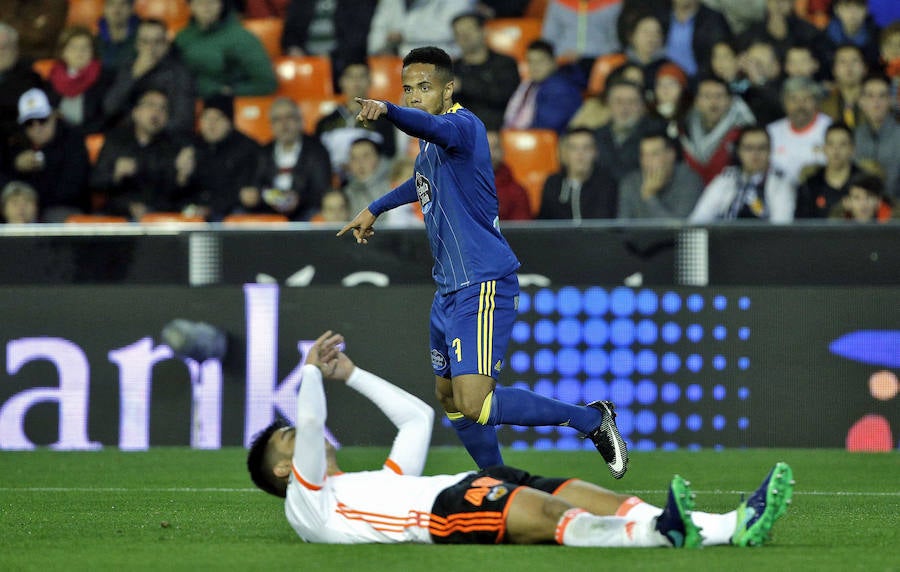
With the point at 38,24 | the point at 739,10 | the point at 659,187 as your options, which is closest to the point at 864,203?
the point at 659,187

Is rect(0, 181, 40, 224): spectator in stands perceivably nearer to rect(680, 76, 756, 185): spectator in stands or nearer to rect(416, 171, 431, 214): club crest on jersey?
rect(680, 76, 756, 185): spectator in stands

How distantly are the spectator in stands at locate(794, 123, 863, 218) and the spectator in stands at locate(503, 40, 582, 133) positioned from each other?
7.88 feet

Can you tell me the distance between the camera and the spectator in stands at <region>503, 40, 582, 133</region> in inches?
538

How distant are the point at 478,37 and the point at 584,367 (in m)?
4.08

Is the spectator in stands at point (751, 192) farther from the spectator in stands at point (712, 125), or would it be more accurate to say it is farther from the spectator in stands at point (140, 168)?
the spectator in stands at point (140, 168)

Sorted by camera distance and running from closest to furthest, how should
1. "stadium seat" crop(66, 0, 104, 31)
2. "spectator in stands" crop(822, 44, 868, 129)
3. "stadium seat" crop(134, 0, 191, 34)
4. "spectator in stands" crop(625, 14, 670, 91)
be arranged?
"spectator in stands" crop(822, 44, 868, 129)
"spectator in stands" crop(625, 14, 670, 91)
"stadium seat" crop(134, 0, 191, 34)
"stadium seat" crop(66, 0, 104, 31)

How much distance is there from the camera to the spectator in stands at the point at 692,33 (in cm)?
1378

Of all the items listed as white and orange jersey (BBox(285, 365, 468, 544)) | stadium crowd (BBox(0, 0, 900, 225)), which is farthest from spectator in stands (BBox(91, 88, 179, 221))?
white and orange jersey (BBox(285, 365, 468, 544))

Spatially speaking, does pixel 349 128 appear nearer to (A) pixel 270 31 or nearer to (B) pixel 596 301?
(A) pixel 270 31

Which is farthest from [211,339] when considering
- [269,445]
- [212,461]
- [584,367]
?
[269,445]

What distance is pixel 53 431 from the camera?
11289 mm

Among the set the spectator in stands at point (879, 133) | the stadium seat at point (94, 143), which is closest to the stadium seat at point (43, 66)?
the stadium seat at point (94, 143)

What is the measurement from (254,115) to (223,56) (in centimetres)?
64

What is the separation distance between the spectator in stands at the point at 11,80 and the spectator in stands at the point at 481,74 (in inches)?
152
